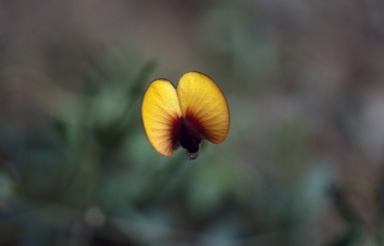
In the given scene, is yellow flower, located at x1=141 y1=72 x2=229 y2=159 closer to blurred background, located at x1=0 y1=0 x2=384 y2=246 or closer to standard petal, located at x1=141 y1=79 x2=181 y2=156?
standard petal, located at x1=141 y1=79 x2=181 y2=156

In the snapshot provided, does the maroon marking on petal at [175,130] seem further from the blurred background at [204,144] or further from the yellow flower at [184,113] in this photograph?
the blurred background at [204,144]

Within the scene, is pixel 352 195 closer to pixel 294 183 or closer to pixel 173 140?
pixel 294 183

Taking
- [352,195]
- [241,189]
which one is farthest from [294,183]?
[352,195]

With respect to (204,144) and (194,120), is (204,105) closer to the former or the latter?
(194,120)

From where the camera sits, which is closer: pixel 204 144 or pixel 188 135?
pixel 188 135

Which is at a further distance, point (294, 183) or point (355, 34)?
point (355, 34)

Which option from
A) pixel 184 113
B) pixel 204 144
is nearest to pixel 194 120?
pixel 184 113
